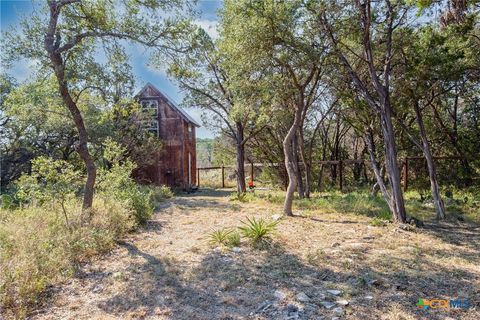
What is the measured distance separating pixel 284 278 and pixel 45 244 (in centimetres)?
301

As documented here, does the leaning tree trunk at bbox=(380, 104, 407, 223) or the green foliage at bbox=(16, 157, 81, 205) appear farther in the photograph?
the leaning tree trunk at bbox=(380, 104, 407, 223)

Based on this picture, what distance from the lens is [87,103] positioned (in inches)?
408

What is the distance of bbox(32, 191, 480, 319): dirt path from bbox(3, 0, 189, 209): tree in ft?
7.65

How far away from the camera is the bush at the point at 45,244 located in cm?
288

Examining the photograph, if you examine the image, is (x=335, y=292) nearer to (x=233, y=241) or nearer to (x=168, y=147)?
(x=233, y=241)

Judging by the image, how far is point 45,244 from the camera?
3709 millimetres

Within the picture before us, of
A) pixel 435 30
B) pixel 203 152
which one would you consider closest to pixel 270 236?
pixel 435 30

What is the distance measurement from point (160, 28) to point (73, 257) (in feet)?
13.1

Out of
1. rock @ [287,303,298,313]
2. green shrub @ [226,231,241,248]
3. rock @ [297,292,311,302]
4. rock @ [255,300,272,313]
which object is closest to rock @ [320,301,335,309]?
rock @ [297,292,311,302]

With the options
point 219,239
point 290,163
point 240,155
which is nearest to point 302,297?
point 219,239

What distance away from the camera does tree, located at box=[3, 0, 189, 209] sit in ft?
16.2

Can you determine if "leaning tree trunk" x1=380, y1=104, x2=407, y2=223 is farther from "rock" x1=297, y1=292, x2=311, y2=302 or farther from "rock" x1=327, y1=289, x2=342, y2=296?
"rock" x1=297, y1=292, x2=311, y2=302

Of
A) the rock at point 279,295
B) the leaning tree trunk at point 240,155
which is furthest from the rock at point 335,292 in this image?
the leaning tree trunk at point 240,155

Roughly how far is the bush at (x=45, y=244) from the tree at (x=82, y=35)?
582mm
